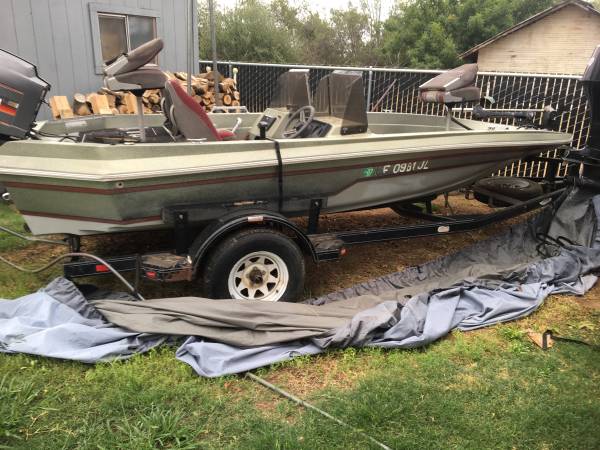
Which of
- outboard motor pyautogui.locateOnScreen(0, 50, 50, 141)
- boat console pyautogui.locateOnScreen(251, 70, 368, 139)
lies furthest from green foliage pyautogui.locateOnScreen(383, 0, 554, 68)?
outboard motor pyautogui.locateOnScreen(0, 50, 50, 141)

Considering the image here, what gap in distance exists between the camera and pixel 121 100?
25.8 ft

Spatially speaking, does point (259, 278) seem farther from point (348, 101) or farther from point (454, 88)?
point (454, 88)

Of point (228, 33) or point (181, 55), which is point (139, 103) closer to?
point (181, 55)

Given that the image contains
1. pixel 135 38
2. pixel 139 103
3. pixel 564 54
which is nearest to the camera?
pixel 139 103

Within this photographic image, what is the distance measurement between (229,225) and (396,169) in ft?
4.90

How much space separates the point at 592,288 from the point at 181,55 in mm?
7666

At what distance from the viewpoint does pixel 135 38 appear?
819 centimetres

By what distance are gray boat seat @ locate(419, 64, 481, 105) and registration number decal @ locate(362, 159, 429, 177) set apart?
90 cm

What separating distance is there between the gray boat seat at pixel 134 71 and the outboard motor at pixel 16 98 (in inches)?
19.8

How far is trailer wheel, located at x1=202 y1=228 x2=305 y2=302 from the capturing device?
129 inches

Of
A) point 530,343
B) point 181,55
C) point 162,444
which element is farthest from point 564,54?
point 162,444

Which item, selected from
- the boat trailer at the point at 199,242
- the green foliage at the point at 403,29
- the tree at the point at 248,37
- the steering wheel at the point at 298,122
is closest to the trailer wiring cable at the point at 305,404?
the boat trailer at the point at 199,242

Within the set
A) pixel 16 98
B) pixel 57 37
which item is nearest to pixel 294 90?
pixel 16 98

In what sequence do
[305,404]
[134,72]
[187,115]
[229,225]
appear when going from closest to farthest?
1. [305,404]
2. [229,225]
3. [134,72]
4. [187,115]
